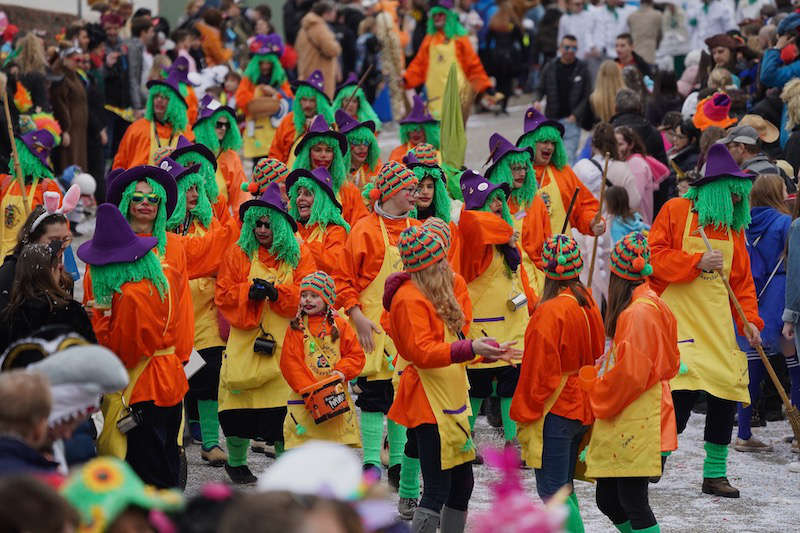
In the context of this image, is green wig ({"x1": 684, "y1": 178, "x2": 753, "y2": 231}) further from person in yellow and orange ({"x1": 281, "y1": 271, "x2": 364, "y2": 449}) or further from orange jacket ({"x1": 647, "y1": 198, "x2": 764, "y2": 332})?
person in yellow and orange ({"x1": 281, "y1": 271, "x2": 364, "y2": 449})

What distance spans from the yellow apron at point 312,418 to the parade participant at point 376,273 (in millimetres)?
385

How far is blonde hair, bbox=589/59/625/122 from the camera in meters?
15.1

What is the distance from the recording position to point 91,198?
14.6 m

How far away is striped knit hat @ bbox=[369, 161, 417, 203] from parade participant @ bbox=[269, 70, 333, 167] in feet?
14.7

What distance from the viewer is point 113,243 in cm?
652

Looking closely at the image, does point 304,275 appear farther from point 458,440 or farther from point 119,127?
point 119,127

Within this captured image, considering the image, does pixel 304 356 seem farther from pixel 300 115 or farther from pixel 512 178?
pixel 300 115

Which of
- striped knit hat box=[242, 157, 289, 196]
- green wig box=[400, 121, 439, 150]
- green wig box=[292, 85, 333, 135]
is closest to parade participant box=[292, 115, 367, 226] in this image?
striped knit hat box=[242, 157, 289, 196]

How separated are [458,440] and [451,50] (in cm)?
1043

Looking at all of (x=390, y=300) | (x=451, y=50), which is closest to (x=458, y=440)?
(x=390, y=300)

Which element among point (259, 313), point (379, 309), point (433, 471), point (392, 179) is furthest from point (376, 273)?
point (433, 471)

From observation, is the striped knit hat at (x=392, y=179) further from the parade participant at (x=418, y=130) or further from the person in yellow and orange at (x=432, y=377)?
the parade participant at (x=418, y=130)

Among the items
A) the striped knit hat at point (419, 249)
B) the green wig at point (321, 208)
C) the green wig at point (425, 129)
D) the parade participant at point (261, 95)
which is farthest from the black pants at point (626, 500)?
the parade participant at point (261, 95)

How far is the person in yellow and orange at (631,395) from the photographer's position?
6484mm
